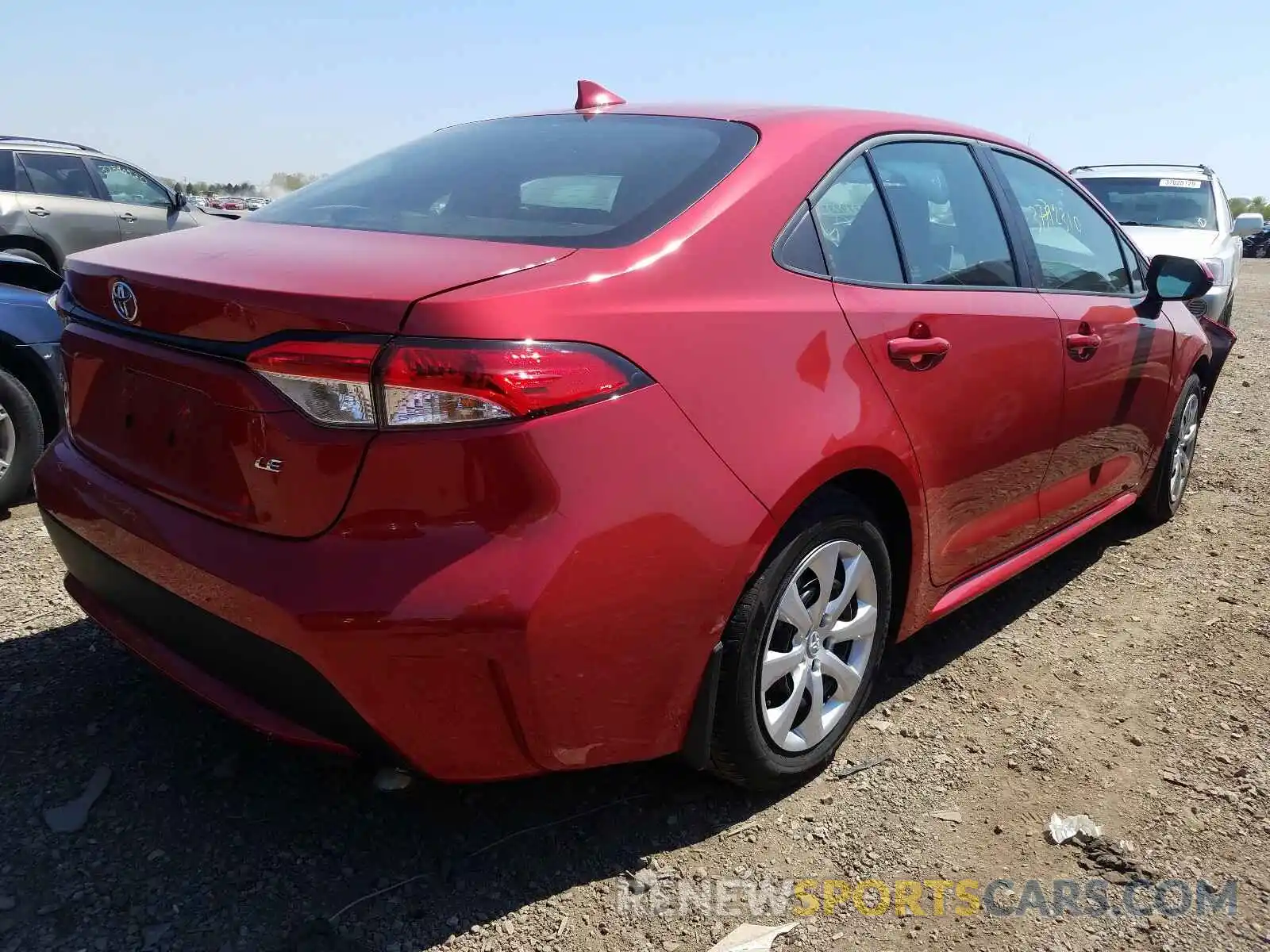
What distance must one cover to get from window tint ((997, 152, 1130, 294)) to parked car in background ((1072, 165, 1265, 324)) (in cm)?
515

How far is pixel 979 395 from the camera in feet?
8.95

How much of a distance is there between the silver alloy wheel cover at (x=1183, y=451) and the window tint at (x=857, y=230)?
2492mm

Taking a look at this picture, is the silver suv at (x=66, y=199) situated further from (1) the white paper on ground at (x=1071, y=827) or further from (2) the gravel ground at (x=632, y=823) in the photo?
(1) the white paper on ground at (x=1071, y=827)

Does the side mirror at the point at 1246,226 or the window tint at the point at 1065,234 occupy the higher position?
the window tint at the point at 1065,234

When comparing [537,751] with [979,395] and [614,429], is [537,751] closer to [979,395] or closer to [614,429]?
[614,429]

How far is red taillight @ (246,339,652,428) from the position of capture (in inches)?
66.5

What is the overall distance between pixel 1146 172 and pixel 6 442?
979 cm

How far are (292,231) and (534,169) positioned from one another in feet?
1.93

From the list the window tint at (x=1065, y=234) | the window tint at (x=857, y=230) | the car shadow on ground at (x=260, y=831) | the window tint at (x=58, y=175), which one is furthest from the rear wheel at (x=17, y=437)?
the window tint at (x=58, y=175)

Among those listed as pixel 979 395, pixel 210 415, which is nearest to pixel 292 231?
pixel 210 415

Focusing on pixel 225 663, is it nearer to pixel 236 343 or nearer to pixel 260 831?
pixel 260 831

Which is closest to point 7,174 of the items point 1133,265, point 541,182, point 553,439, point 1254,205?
point 541,182

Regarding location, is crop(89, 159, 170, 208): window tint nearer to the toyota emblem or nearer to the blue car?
the blue car

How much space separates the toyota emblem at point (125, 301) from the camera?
6.63 ft
